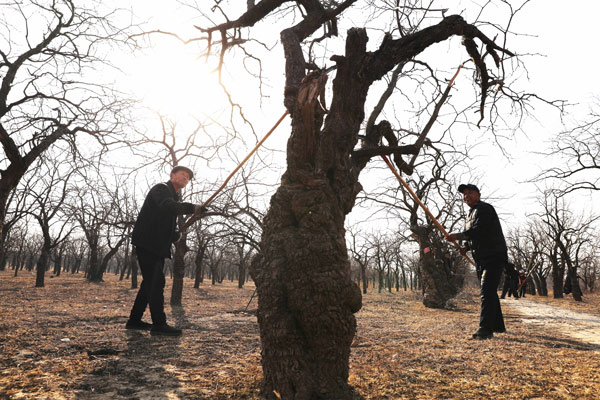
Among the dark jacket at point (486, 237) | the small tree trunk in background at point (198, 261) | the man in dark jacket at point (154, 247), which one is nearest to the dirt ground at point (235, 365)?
the man in dark jacket at point (154, 247)

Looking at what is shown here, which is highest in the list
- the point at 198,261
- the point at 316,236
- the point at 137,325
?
the point at 316,236

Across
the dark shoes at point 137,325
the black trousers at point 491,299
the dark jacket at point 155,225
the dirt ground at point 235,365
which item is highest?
the dark jacket at point 155,225

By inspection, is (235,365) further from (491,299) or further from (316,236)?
(491,299)

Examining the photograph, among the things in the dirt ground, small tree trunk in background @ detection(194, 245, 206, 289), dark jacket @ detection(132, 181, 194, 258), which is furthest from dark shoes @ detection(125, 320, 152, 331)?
small tree trunk in background @ detection(194, 245, 206, 289)

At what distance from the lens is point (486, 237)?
442 centimetres

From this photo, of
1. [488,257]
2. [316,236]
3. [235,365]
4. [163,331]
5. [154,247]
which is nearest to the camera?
[316,236]

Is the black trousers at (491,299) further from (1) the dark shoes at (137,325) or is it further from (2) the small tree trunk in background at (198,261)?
(2) the small tree trunk in background at (198,261)

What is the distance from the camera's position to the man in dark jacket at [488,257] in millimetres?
4309

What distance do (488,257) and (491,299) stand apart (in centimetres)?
55

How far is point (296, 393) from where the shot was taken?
1981 mm

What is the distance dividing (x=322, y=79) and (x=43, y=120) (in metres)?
7.56

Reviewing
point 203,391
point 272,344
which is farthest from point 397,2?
point 203,391

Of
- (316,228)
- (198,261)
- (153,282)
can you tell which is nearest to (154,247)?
(153,282)

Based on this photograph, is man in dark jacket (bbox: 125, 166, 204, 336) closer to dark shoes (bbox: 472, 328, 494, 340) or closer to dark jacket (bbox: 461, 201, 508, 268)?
Result: dark jacket (bbox: 461, 201, 508, 268)
